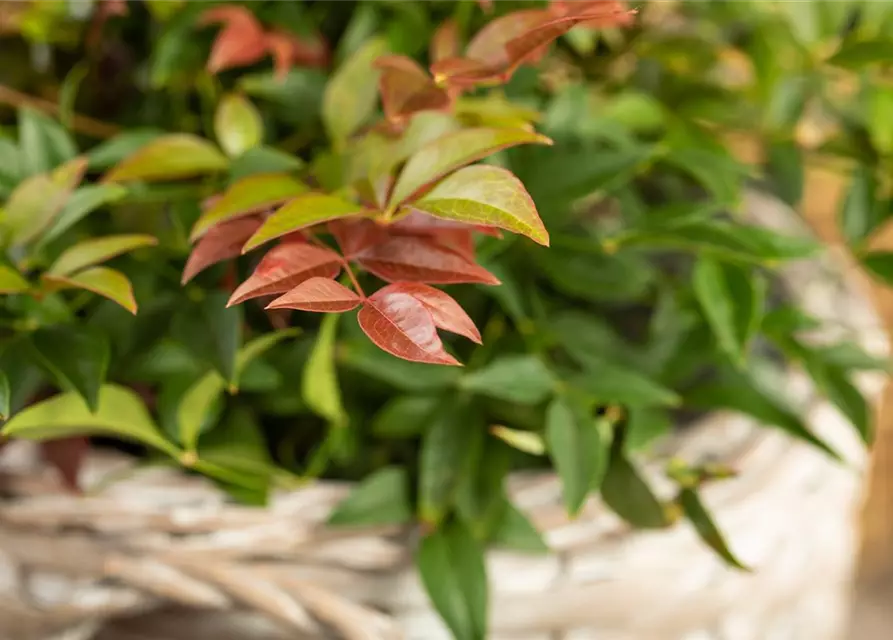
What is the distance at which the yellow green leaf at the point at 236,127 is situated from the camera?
37 cm

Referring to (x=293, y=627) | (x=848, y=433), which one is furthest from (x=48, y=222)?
(x=848, y=433)

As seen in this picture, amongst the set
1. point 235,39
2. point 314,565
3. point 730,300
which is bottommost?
point 314,565

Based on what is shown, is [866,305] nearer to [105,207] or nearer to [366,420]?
[366,420]

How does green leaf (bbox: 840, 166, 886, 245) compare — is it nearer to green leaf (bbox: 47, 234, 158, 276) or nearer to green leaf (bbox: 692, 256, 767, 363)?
green leaf (bbox: 692, 256, 767, 363)

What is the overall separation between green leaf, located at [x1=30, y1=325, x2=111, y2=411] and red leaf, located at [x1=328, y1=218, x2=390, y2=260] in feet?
0.30

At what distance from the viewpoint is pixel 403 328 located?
0.21 meters

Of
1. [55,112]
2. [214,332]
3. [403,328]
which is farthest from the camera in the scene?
[55,112]

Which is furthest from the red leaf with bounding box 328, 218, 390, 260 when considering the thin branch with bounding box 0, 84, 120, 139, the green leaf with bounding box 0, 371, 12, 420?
the thin branch with bounding box 0, 84, 120, 139

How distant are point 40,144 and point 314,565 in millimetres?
211

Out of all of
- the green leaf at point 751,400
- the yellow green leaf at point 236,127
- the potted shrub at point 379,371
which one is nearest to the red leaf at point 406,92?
the potted shrub at point 379,371

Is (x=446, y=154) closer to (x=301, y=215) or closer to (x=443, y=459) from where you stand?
(x=301, y=215)

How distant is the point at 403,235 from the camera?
0.87 ft

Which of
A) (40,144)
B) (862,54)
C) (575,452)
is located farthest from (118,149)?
(862,54)

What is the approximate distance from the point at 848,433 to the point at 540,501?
0.69 feet
